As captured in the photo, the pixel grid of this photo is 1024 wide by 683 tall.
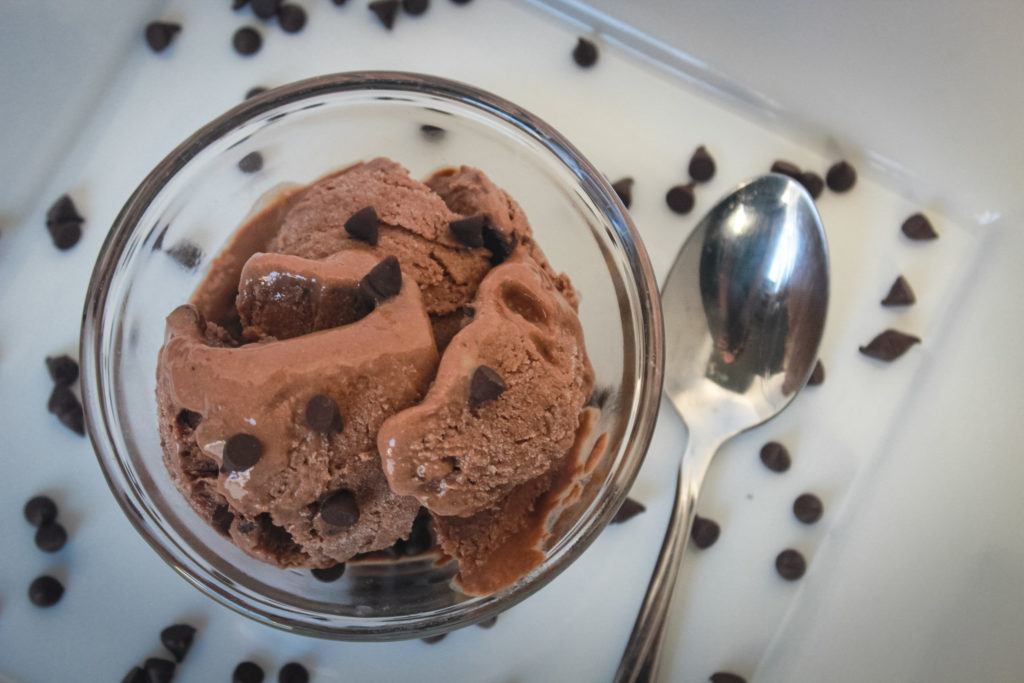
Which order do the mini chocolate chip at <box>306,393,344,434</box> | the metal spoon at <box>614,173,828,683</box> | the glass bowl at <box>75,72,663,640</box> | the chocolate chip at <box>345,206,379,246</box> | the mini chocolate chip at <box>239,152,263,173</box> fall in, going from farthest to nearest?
the metal spoon at <box>614,173,828,683</box>
the mini chocolate chip at <box>239,152,263,173</box>
the glass bowl at <box>75,72,663,640</box>
the chocolate chip at <box>345,206,379,246</box>
the mini chocolate chip at <box>306,393,344,434</box>

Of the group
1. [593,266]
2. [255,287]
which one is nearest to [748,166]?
[593,266]

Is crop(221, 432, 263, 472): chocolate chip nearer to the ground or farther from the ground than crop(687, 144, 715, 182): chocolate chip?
nearer to the ground

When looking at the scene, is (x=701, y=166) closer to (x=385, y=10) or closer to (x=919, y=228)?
(x=919, y=228)

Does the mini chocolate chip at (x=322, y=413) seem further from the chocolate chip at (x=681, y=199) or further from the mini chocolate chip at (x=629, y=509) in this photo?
the chocolate chip at (x=681, y=199)

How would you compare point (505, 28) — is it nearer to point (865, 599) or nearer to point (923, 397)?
point (923, 397)

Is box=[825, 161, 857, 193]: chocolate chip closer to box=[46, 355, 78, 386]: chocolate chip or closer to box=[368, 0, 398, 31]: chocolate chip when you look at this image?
box=[368, 0, 398, 31]: chocolate chip

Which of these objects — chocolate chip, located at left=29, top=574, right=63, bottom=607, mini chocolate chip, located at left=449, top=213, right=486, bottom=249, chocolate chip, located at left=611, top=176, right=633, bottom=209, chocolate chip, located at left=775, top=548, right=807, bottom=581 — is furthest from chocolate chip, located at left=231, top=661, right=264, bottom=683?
chocolate chip, located at left=611, top=176, right=633, bottom=209
